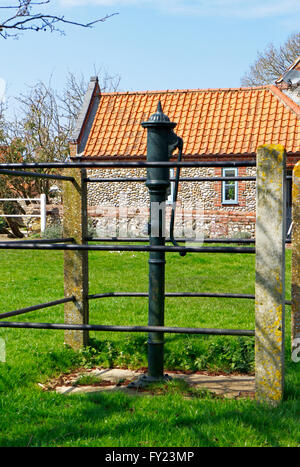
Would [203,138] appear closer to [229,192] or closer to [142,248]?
[229,192]

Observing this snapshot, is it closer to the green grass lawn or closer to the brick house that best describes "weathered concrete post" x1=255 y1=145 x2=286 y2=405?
the green grass lawn

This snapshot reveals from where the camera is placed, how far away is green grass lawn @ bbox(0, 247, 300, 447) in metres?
3.02

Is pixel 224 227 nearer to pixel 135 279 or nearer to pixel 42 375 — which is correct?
pixel 135 279

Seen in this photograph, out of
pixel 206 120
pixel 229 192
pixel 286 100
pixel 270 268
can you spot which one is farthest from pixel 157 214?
pixel 286 100

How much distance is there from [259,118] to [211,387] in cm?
1817

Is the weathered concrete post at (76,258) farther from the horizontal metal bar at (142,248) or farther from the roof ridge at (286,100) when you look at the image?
the roof ridge at (286,100)

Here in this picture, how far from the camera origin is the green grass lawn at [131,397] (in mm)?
3018

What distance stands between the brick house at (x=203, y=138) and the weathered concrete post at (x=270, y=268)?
16.1 m

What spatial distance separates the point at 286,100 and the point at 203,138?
3.56 m

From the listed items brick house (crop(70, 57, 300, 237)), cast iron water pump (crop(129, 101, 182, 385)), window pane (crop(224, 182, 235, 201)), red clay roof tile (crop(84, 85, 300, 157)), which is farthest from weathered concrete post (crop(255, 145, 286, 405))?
window pane (crop(224, 182, 235, 201))

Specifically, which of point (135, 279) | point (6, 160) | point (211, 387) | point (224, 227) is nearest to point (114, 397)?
point (211, 387)

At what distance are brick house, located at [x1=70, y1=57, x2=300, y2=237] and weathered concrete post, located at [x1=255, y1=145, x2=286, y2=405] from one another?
16072 mm

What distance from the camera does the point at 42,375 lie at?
172 inches
